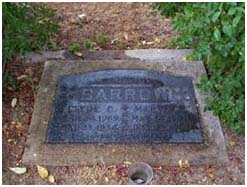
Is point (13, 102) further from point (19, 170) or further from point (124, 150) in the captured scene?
point (124, 150)

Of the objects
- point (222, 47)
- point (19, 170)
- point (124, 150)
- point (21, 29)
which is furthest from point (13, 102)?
point (222, 47)

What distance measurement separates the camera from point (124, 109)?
8.92 ft

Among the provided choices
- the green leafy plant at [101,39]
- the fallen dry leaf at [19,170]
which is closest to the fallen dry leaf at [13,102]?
the fallen dry leaf at [19,170]

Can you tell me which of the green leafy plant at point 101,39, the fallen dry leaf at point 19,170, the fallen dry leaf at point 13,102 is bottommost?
the fallen dry leaf at point 19,170

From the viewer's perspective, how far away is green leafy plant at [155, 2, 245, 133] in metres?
2.09

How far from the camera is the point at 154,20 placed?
3.82 metres

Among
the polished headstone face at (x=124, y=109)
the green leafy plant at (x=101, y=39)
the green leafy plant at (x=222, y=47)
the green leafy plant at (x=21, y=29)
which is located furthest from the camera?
the green leafy plant at (x=101, y=39)

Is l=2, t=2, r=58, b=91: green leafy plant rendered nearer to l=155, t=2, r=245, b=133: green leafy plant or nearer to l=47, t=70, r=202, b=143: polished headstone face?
l=47, t=70, r=202, b=143: polished headstone face

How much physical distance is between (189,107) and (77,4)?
179 centimetres

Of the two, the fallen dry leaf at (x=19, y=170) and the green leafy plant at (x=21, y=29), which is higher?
the green leafy plant at (x=21, y=29)

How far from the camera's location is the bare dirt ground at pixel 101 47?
236 centimetres

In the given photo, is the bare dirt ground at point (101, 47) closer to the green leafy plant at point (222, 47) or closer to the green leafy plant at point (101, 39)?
the green leafy plant at point (101, 39)

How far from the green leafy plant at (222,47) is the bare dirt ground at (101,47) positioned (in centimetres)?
21

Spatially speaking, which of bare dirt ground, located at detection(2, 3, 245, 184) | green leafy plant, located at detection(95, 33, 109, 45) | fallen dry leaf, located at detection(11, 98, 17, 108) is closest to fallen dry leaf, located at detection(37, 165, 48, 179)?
bare dirt ground, located at detection(2, 3, 245, 184)
